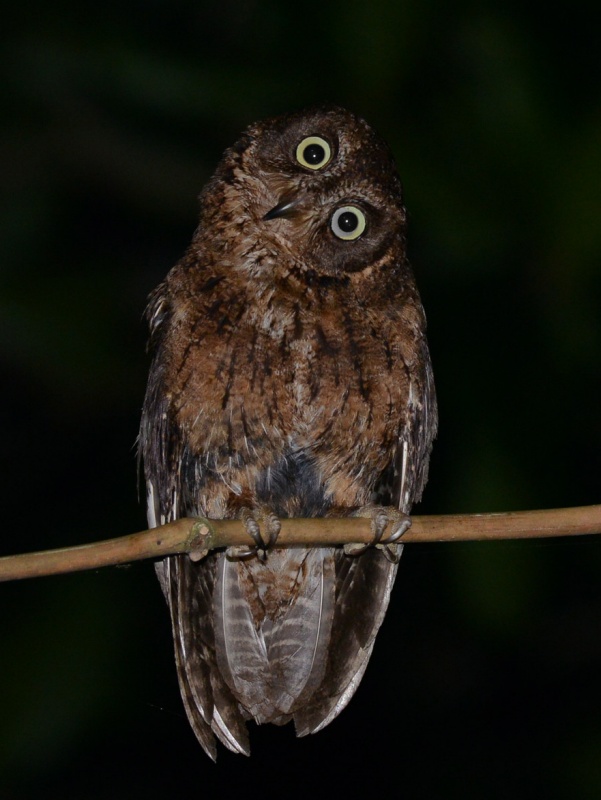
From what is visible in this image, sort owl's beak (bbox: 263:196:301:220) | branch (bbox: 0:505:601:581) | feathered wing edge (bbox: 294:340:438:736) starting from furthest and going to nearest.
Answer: feathered wing edge (bbox: 294:340:438:736), owl's beak (bbox: 263:196:301:220), branch (bbox: 0:505:601:581)

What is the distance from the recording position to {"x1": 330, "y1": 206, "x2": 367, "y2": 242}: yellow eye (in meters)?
2.37

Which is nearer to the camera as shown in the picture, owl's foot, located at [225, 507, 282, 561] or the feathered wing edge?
owl's foot, located at [225, 507, 282, 561]

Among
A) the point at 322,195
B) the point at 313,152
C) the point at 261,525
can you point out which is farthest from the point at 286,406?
the point at 313,152

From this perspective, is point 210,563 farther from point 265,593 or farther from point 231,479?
point 231,479

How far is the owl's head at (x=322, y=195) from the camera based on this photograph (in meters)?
2.35

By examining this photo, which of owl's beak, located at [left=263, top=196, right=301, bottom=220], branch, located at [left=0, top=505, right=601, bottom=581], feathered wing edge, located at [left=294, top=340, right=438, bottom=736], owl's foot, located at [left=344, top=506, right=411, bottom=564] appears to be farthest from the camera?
feathered wing edge, located at [left=294, top=340, right=438, bottom=736]

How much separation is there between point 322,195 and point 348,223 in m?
0.10

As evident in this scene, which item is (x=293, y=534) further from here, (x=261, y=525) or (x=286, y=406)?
(x=286, y=406)

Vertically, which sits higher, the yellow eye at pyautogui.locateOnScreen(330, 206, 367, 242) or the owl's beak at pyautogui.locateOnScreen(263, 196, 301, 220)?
the yellow eye at pyautogui.locateOnScreen(330, 206, 367, 242)

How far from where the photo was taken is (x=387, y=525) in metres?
2.06

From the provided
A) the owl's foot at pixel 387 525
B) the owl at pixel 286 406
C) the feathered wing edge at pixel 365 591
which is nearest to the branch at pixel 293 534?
the owl's foot at pixel 387 525

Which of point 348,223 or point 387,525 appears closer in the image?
point 387,525

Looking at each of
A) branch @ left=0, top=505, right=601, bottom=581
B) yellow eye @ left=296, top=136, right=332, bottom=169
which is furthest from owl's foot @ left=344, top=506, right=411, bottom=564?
yellow eye @ left=296, top=136, right=332, bottom=169

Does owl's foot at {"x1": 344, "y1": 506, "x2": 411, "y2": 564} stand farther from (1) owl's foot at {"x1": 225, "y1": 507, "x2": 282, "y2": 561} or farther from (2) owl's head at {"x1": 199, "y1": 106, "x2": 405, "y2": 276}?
(2) owl's head at {"x1": 199, "y1": 106, "x2": 405, "y2": 276}
